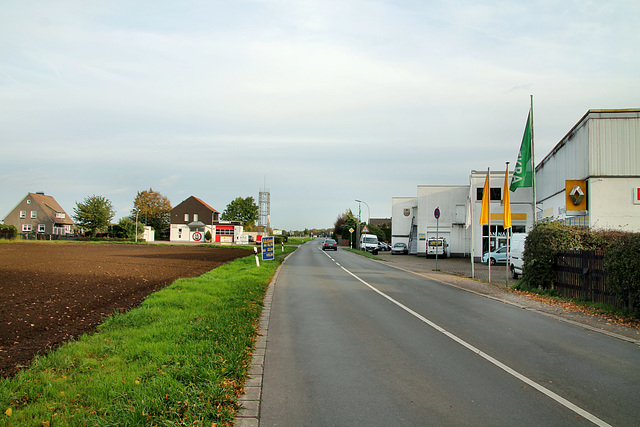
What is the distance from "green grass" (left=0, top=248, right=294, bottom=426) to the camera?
13.4 feet

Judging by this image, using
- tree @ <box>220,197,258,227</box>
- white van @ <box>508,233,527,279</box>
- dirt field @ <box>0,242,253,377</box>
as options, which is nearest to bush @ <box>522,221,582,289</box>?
white van @ <box>508,233,527,279</box>

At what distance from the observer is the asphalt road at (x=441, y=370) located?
4.45 metres

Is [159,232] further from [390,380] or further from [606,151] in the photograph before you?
[390,380]

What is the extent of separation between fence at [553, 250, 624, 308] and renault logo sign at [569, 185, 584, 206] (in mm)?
6903

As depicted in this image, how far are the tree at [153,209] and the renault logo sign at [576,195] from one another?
92.3 m

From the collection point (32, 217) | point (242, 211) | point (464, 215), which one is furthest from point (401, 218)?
point (32, 217)

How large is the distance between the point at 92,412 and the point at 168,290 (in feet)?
28.6

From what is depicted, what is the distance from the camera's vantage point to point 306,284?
1641 cm

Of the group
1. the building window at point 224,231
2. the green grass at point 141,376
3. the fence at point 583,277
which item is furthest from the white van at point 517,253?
the building window at point 224,231

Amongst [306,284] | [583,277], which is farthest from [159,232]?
[583,277]

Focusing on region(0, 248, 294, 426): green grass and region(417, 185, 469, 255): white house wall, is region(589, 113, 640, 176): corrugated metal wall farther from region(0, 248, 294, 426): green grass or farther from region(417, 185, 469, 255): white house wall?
region(417, 185, 469, 255): white house wall

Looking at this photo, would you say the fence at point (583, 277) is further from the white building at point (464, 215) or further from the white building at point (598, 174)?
the white building at point (464, 215)

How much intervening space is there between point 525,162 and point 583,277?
321 inches

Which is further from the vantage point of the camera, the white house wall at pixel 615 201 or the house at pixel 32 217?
the house at pixel 32 217
